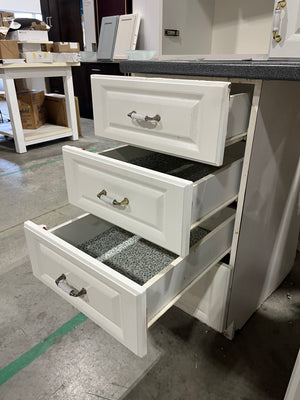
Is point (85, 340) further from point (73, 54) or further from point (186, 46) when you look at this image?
point (73, 54)

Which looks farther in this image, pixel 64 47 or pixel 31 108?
pixel 31 108

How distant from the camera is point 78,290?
67cm

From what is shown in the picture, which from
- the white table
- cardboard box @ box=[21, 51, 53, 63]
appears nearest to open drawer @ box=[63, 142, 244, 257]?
the white table

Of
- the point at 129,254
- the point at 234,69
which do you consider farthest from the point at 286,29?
the point at 129,254

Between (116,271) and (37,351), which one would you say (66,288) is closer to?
(116,271)

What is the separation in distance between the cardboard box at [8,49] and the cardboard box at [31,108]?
44cm

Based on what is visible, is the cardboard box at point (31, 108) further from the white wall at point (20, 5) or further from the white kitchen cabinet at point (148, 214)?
the white wall at point (20, 5)

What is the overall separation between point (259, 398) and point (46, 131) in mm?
2712

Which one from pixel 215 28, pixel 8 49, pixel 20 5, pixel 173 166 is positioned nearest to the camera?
pixel 173 166

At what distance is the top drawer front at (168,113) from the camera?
601 millimetres

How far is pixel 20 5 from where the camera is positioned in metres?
6.61

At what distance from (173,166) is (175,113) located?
0.37 metres

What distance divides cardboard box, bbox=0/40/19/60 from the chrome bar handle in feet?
7.18

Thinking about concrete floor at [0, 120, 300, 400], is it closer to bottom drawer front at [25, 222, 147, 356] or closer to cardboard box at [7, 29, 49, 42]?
bottom drawer front at [25, 222, 147, 356]
